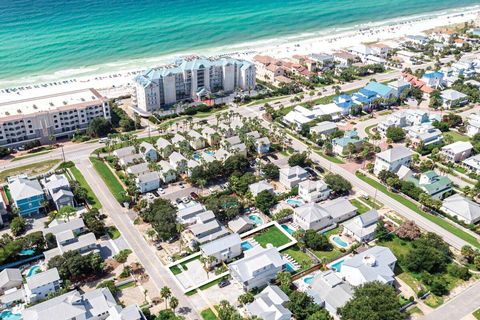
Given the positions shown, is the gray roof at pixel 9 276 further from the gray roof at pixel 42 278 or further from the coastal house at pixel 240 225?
the coastal house at pixel 240 225

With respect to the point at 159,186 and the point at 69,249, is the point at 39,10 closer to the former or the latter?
the point at 159,186

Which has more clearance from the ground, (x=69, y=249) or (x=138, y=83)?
(x=138, y=83)

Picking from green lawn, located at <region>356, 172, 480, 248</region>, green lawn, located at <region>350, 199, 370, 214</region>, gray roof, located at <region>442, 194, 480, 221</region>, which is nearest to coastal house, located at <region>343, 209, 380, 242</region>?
green lawn, located at <region>350, 199, 370, 214</region>

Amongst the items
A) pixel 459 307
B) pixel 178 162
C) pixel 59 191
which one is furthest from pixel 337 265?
pixel 59 191

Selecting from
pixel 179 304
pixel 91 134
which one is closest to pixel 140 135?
pixel 91 134

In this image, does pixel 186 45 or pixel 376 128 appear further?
pixel 186 45

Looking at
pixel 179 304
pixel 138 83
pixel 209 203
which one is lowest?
pixel 179 304
